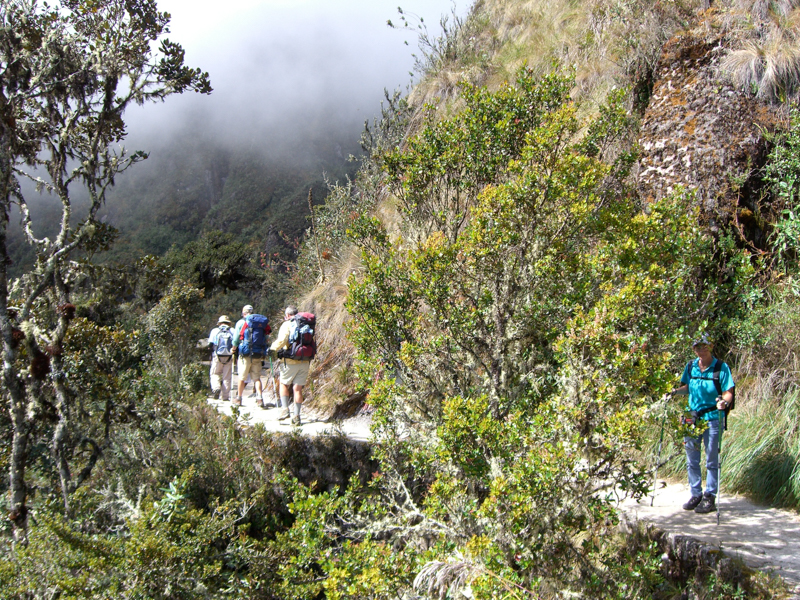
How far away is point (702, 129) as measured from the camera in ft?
20.2

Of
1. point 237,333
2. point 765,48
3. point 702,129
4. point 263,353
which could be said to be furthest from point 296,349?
point 765,48

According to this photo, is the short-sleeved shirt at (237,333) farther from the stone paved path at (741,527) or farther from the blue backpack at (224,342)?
the stone paved path at (741,527)

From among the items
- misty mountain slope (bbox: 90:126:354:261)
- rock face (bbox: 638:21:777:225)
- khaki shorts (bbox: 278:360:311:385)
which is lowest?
khaki shorts (bbox: 278:360:311:385)

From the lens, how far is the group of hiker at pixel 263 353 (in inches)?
276

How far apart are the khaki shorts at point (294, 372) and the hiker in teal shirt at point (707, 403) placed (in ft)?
15.0

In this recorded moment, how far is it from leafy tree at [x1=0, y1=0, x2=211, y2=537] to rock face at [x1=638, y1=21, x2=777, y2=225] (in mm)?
5105

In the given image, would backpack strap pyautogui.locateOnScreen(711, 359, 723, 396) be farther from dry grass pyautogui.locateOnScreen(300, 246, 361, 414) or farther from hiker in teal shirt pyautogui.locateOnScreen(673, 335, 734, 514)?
dry grass pyautogui.locateOnScreen(300, 246, 361, 414)

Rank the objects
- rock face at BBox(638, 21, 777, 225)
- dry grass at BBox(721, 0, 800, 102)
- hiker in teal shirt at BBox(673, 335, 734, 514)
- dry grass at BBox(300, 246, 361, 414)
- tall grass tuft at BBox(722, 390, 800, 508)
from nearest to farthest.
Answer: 1. hiker in teal shirt at BBox(673, 335, 734, 514)
2. tall grass tuft at BBox(722, 390, 800, 508)
3. rock face at BBox(638, 21, 777, 225)
4. dry grass at BBox(721, 0, 800, 102)
5. dry grass at BBox(300, 246, 361, 414)

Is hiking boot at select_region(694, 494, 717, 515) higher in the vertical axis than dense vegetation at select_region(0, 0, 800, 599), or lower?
lower

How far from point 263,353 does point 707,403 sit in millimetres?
5973

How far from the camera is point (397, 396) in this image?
3920 mm

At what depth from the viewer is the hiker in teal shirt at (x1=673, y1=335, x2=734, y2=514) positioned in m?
3.97

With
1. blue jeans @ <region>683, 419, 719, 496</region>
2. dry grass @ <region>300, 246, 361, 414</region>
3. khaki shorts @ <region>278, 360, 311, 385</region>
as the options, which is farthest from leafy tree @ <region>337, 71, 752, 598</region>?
dry grass @ <region>300, 246, 361, 414</region>

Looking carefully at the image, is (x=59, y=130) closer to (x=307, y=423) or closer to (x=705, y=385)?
(x=307, y=423)
